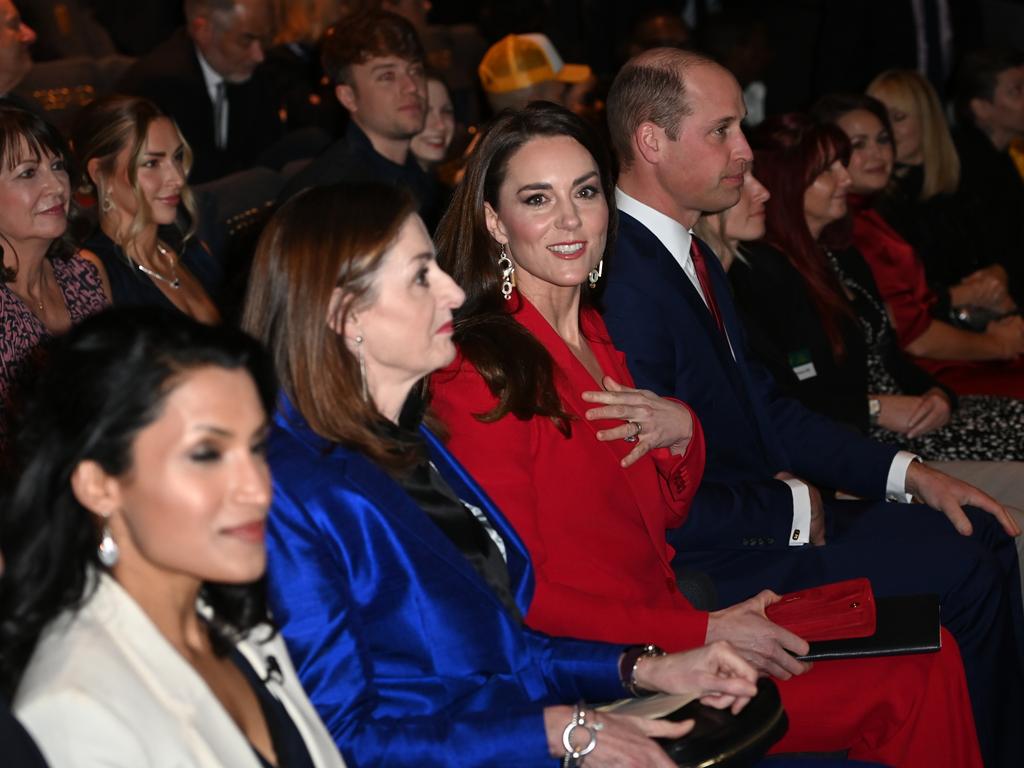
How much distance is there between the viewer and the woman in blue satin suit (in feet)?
5.55

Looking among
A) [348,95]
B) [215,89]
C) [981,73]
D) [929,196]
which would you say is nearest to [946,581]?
[929,196]

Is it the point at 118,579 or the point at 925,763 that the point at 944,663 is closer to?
the point at 925,763

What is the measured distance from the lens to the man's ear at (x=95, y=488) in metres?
1.42

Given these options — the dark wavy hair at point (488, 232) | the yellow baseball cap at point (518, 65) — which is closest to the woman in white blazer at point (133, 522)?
the dark wavy hair at point (488, 232)

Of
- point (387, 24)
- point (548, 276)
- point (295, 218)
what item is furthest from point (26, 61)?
point (295, 218)

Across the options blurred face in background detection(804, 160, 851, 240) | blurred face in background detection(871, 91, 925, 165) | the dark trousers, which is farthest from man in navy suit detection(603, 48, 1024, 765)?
blurred face in background detection(871, 91, 925, 165)

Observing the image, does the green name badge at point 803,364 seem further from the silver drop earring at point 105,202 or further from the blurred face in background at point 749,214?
the silver drop earring at point 105,202

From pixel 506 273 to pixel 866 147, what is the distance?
2333mm

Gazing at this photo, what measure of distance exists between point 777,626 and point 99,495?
1184mm

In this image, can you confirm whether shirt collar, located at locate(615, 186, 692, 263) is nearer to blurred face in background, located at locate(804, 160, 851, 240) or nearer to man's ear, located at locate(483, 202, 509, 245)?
man's ear, located at locate(483, 202, 509, 245)

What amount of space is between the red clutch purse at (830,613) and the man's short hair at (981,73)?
3.96 metres

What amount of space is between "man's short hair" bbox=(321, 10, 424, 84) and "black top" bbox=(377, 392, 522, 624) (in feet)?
9.87

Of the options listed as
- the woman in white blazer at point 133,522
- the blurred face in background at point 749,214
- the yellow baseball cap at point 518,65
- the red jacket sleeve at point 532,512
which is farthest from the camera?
the yellow baseball cap at point 518,65

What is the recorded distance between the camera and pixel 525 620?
2025 millimetres
